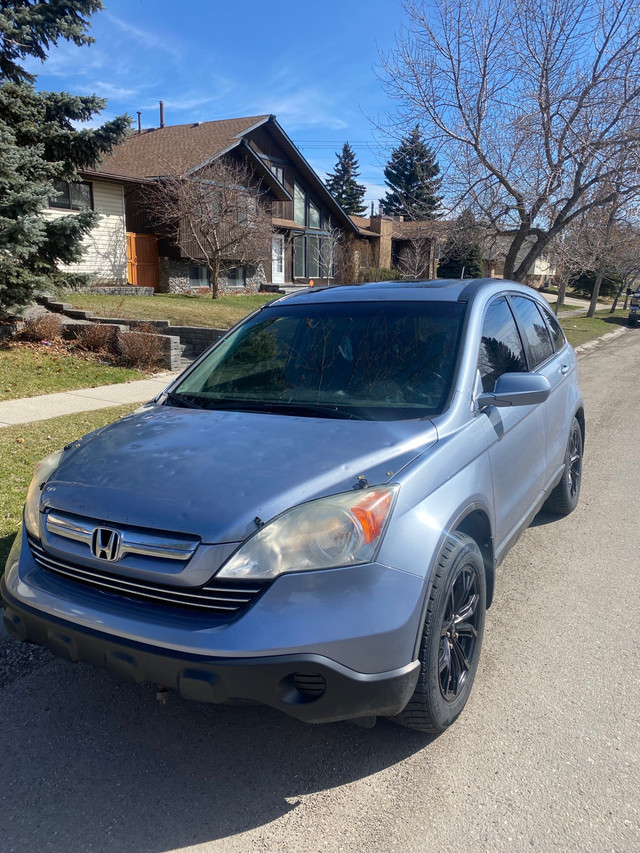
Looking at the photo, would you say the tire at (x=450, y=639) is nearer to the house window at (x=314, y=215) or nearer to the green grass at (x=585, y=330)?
the green grass at (x=585, y=330)

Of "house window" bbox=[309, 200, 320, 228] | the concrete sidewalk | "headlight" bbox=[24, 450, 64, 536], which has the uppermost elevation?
"house window" bbox=[309, 200, 320, 228]

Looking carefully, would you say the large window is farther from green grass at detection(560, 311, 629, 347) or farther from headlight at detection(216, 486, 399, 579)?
headlight at detection(216, 486, 399, 579)

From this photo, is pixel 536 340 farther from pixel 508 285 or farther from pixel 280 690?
pixel 280 690

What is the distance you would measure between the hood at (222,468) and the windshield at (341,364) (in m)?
0.27

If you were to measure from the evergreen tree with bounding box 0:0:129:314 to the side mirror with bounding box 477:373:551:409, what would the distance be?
8.99 m

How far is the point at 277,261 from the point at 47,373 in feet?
78.3

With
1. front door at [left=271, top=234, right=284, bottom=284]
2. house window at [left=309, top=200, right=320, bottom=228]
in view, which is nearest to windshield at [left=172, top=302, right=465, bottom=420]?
front door at [left=271, top=234, right=284, bottom=284]

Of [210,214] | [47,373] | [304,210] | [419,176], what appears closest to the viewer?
[47,373]

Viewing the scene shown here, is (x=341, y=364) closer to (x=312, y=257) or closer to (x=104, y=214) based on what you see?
(x=104, y=214)

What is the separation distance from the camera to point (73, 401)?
873 cm

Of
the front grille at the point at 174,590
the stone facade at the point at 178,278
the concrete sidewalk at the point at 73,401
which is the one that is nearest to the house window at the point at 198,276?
the stone facade at the point at 178,278

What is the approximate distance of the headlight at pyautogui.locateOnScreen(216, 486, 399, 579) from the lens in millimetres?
2227

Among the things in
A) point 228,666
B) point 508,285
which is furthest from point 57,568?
point 508,285

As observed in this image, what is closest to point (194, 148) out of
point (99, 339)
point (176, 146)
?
point (176, 146)
